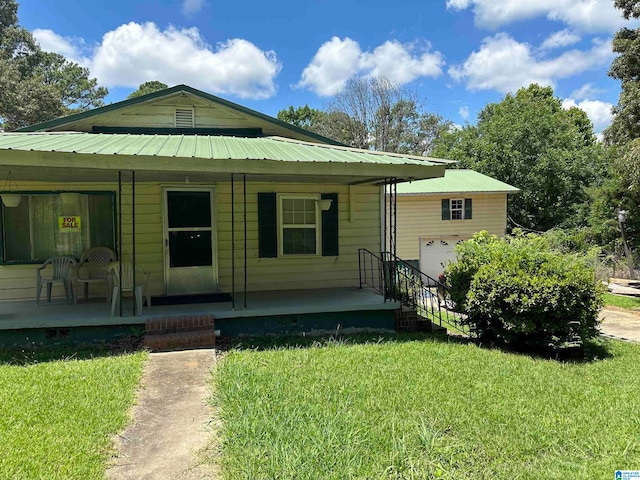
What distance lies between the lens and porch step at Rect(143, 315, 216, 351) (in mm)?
5680

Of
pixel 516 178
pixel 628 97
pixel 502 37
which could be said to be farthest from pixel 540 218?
pixel 502 37

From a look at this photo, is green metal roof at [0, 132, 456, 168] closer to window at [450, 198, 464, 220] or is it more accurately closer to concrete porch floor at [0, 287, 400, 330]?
concrete porch floor at [0, 287, 400, 330]

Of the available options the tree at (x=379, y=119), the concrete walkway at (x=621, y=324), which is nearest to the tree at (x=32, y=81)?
the tree at (x=379, y=119)

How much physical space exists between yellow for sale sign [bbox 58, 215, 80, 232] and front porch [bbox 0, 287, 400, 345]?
1.20 meters

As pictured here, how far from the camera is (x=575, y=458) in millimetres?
3090

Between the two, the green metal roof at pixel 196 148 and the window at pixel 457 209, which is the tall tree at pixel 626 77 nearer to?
the window at pixel 457 209

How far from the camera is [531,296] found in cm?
610

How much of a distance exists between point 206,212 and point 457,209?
42.5 ft

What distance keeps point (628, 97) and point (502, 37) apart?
19.0 m

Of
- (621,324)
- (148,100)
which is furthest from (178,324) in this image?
(621,324)

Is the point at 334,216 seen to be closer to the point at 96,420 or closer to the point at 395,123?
the point at 96,420

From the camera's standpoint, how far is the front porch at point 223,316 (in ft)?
19.2

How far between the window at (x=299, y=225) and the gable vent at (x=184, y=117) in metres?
2.20

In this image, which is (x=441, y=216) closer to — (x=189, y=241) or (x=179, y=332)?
(x=189, y=241)
